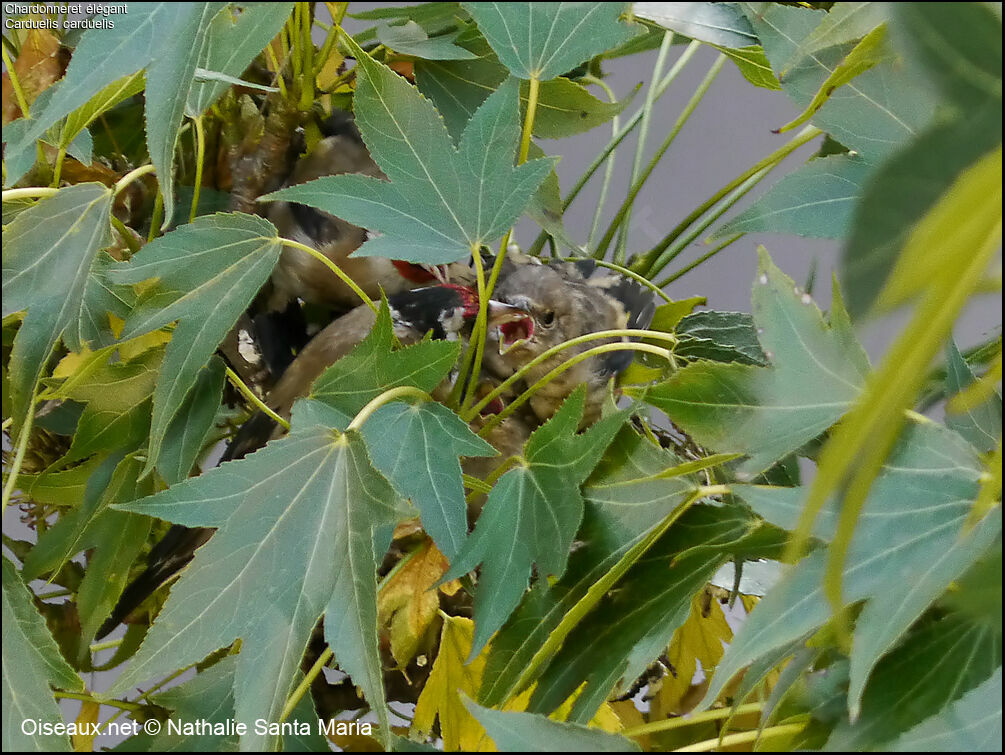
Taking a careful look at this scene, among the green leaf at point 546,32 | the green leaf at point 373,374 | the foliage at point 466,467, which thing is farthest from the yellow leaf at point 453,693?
the green leaf at point 546,32

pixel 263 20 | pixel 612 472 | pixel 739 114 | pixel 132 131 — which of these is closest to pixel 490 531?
pixel 612 472

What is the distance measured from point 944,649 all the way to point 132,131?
1.55ft

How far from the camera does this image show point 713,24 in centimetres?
31

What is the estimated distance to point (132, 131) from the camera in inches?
19.0

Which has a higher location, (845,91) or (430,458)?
(845,91)

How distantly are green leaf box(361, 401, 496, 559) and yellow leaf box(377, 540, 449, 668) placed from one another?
8 centimetres

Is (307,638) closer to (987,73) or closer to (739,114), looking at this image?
(987,73)

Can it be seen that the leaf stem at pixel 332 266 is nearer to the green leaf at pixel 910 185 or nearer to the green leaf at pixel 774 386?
the green leaf at pixel 774 386

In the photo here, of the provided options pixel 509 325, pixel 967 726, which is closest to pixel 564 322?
pixel 509 325

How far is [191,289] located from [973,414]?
268 millimetres

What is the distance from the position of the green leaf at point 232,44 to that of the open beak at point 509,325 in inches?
5.5

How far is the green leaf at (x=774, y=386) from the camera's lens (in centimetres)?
25

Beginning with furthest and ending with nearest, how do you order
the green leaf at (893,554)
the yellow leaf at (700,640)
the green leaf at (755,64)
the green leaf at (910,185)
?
the yellow leaf at (700,640) < the green leaf at (755,64) < the green leaf at (893,554) < the green leaf at (910,185)

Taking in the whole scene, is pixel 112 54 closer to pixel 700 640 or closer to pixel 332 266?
pixel 332 266
